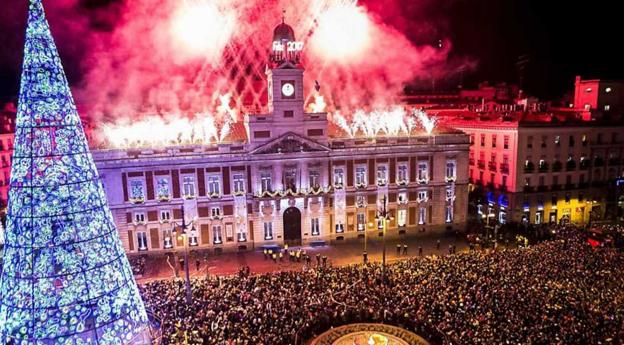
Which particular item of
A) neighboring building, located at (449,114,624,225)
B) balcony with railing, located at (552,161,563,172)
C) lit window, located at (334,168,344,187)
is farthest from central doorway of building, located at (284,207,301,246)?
balcony with railing, located at (552,161,563,172)

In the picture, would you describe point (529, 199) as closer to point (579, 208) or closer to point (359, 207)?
point (579, 208)

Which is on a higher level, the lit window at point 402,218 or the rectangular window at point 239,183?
the rectangular window at point 239,183

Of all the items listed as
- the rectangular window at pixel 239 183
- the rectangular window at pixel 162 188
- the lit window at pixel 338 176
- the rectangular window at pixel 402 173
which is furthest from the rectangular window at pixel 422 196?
the rectangular window at pixel 162 188

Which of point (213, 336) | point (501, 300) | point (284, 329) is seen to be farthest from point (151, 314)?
point (501, 300)

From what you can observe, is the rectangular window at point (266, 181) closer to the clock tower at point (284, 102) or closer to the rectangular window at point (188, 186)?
the clock tower at point (284, 102)

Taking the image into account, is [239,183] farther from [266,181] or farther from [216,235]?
[216,235]

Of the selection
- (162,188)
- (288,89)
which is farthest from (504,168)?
(162,188)
